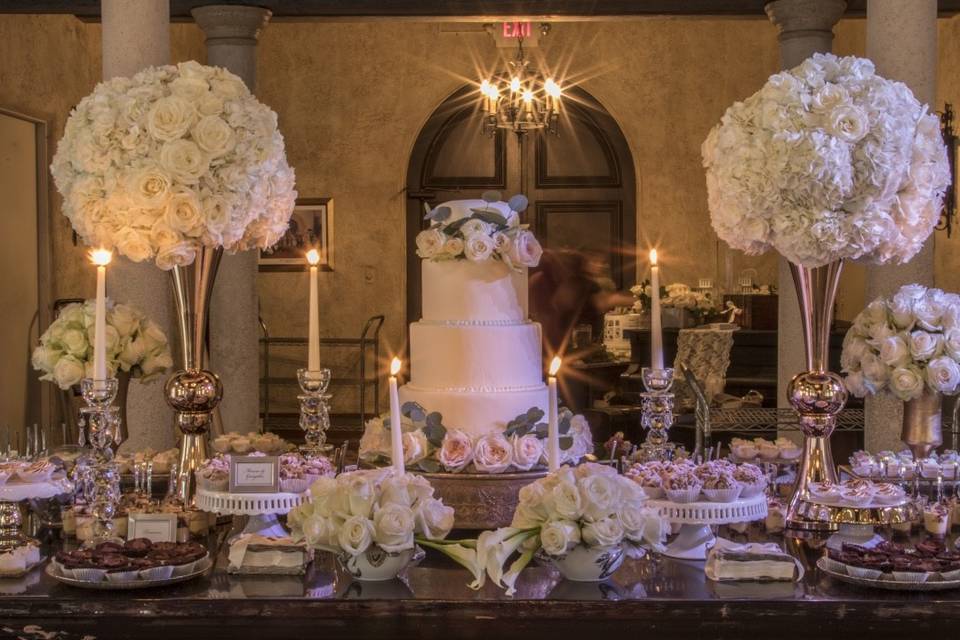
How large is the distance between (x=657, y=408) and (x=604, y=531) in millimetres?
864

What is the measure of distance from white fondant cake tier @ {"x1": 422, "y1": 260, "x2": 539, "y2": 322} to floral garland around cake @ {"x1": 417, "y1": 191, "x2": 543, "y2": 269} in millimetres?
33

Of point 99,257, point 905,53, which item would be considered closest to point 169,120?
point 99,257

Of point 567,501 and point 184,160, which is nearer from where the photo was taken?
point 567,501

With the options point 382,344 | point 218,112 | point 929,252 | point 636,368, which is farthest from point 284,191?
point 382,344

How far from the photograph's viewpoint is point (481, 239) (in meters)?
3.89

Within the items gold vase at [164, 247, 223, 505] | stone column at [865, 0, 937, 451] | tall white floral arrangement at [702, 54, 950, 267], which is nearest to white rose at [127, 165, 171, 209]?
gold vase at [164, 247, 223, 505]

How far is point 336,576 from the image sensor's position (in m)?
3.19

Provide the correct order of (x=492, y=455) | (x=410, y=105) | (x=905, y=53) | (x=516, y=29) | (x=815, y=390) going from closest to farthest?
(x=492, y=455) < (x=815, y=390) < (x=905, y=53) < (x=516, y=29) < (x=410, y=105)

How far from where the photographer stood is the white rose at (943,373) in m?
3.90

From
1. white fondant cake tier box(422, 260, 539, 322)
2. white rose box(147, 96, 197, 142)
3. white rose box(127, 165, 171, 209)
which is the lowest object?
white fondant cake tier box(422, 260, 539, 322)

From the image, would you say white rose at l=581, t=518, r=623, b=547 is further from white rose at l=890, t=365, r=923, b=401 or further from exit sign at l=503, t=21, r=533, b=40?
exit sign at l=503, t=21, r=533, b=40

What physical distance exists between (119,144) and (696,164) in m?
10.3

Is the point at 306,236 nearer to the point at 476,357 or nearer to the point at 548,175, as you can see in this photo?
the point at 548,175

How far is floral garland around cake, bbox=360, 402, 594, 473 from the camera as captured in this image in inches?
144
